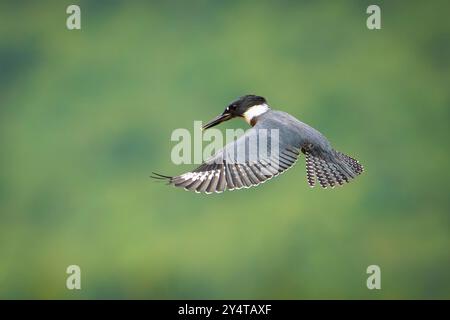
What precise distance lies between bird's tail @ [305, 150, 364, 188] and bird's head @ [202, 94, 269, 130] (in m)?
0.44

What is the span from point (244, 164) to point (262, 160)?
105mm

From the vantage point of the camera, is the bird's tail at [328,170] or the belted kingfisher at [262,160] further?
the bird's tail at [328,170]

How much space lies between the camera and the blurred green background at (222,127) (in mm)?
9461

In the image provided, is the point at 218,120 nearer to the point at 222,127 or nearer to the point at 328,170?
the point at 328,170

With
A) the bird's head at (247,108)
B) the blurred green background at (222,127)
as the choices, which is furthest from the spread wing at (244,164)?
the blurred green background at (222,127)

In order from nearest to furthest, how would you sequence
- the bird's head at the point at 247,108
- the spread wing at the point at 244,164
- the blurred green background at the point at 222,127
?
the spread wing at the point at 244,164 → the bird's head at the point at 247,108 → the blurred green background at the point at 222,127

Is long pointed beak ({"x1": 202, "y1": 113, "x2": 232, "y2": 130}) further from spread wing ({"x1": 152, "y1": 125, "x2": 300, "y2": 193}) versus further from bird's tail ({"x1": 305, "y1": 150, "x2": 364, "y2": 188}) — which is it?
bird's tail ({"x1": 305, "y1": 150, "x2": 364, "y2": 188})

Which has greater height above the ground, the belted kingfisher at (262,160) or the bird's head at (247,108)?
the bird's head at (247,108)

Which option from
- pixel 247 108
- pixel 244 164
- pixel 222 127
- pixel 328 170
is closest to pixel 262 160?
pixel 244 164

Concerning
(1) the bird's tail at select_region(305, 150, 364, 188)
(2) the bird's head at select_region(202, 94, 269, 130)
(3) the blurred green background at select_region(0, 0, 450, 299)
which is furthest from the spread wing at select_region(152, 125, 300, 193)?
(3) the blurred green background at select_region(0, 0, 450, 299)

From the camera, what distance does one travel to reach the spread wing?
512 centimetres

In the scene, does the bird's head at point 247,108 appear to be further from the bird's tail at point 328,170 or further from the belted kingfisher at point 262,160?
the bird's tail at point 328,170

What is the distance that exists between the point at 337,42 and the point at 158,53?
2.24 meters
